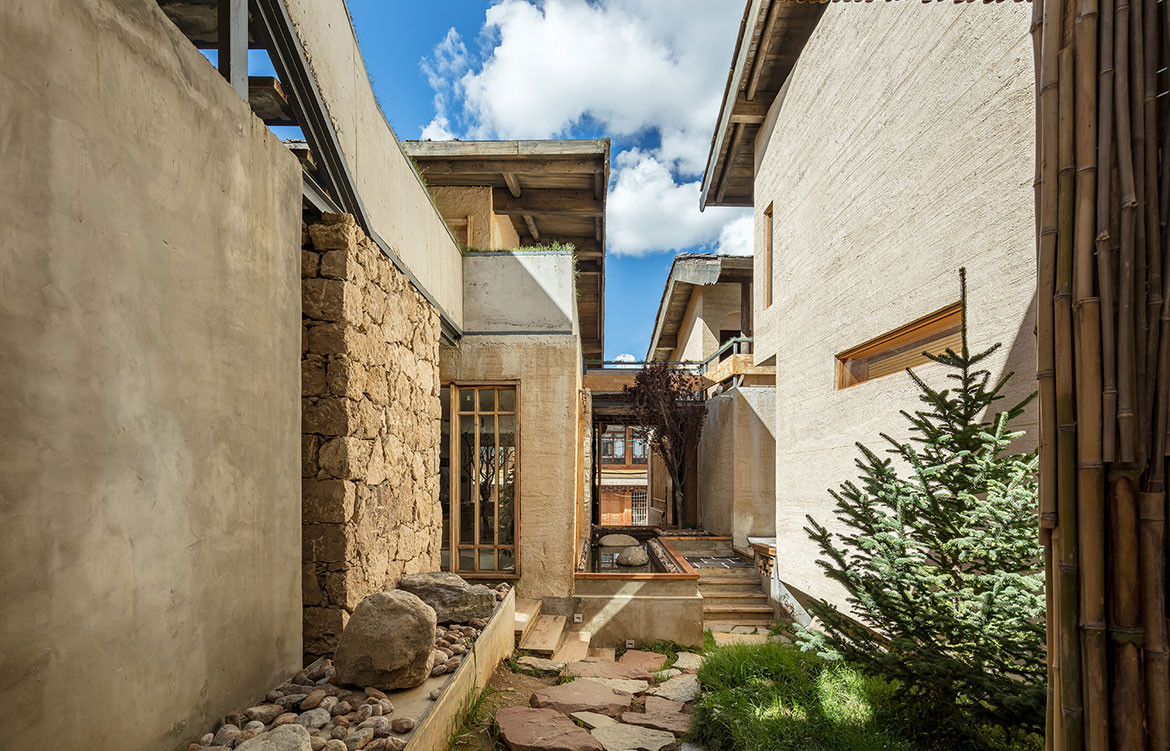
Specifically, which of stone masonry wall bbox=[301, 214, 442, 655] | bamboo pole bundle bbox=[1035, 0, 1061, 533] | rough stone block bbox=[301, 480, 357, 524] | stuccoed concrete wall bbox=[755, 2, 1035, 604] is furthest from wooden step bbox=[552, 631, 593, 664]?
bamboo pole bundle bbox=[1035, 0, 1061, 533]

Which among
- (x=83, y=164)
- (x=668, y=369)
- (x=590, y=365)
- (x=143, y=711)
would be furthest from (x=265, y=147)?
(x=590, y=365)

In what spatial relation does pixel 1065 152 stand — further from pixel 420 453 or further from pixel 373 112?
pixel 420 453

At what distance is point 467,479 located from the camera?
653 centimetres

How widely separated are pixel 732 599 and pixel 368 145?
6.38 meters

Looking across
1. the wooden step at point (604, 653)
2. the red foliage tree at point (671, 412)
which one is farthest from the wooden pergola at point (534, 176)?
the wooden step at point (604, 653)

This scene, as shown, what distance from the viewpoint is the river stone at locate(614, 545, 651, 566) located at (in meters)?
7.82

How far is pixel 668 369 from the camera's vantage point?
1146cm

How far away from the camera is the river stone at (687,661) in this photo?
17.5 feet

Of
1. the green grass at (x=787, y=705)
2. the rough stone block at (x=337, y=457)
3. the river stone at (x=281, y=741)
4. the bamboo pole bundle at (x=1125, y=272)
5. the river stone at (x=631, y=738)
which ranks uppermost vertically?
the bamboo pole bundle at (x=1125, y=272)

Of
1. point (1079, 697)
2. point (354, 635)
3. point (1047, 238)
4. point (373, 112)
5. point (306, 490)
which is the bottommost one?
point (354, 635)

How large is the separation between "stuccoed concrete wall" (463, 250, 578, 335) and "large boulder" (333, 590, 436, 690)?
12.6 feet

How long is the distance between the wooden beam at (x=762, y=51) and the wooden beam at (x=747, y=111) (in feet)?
0.29

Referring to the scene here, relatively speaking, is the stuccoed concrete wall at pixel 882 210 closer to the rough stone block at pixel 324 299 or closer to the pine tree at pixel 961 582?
the pine tree at pixel 961 582

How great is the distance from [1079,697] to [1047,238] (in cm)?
112
